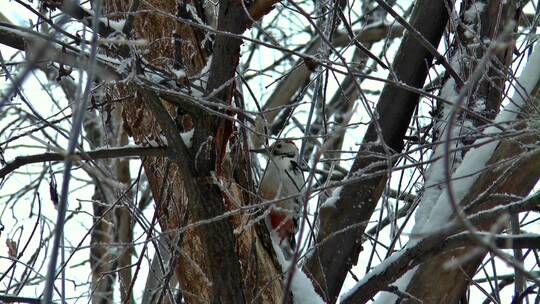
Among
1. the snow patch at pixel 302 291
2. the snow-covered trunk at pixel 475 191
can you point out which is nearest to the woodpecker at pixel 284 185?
the snow patch at pixel 302 291

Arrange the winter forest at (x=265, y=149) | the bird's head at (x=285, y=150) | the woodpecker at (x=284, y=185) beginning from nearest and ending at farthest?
the winter forest at (x=265, y=149)
the woodpecker at (x=284, y=185)
the bird's head at (x=285, y=150)

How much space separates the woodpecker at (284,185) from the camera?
13.0ft

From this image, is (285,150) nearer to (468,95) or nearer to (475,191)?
(468,95)

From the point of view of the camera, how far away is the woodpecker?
3.96 meters

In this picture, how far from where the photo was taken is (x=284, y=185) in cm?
431

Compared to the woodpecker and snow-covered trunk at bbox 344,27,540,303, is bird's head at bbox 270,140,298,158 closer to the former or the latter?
the woodpecker

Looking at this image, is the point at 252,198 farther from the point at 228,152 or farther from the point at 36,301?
the point at 36,301

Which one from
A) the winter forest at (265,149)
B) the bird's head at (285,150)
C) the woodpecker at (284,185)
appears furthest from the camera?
the bird's head at (285,150)

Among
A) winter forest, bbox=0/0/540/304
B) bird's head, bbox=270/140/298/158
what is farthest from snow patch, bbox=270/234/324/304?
bird's head, bbox=270/140/298/158

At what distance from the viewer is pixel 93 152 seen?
2611 millimetres

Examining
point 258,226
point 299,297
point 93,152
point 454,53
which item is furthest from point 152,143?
point 454,53

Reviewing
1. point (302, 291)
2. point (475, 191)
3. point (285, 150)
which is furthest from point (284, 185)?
point (475, 191)

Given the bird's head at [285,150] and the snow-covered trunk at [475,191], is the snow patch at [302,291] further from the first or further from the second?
the bird's head at [285,150]

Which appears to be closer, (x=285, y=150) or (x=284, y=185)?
(x=284, y=185)
